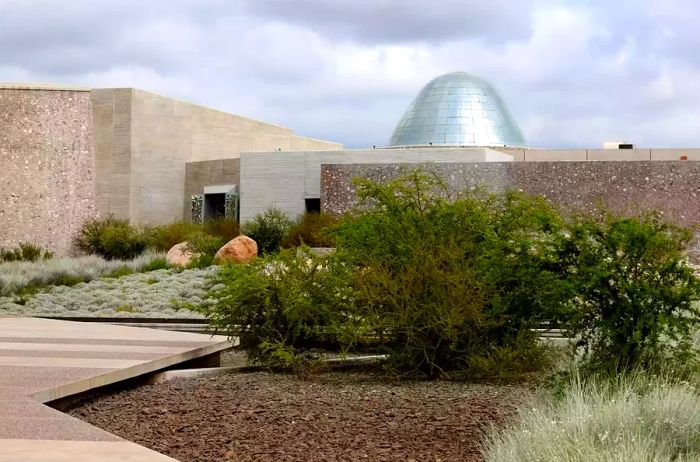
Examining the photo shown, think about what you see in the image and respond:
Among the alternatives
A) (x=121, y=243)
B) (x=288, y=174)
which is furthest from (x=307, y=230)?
(x=288, y=174)

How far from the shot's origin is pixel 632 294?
886 centimetres

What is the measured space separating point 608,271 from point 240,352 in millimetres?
5581

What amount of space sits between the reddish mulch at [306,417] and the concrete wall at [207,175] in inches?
1260

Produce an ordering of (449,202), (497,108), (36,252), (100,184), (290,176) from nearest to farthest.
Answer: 1. (449,202)
2. (36,252)
3. (290,176)
4. (100,184)
5. (497,108)

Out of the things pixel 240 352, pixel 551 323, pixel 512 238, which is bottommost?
pixel 240 352

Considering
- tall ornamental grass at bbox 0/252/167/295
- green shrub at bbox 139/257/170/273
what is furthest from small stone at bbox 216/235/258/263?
tall ornamental grass at bbox 0/252/167/295

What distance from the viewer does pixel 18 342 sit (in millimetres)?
11484

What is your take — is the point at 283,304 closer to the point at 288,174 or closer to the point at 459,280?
the point at 459,280

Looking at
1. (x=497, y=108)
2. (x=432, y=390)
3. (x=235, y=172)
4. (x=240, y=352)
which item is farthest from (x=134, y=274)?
(x=497, y=108)

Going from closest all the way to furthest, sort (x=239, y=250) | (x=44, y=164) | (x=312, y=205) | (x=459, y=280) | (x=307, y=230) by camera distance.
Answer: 1. (x=459, y=280)
2. (x=239, y=250)
3. (x=44, y=164)
4. (x=307, y=230)
5. (x=312, y=205)

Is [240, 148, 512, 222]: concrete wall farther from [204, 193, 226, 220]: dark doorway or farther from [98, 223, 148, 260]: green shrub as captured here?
[98, 223, 148, 260]: green shrub

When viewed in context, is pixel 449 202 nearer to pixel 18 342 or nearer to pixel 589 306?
pixel 589 306

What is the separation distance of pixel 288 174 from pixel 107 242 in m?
9.81

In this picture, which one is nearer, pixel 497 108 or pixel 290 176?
pixel 290 176
